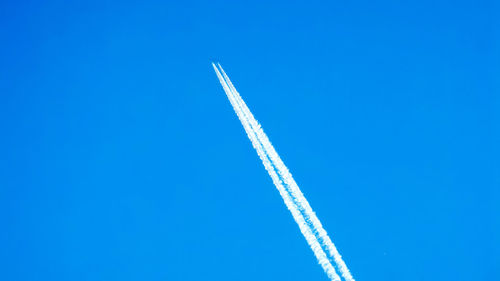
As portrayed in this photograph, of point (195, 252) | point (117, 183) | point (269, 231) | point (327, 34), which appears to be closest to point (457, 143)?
point (327, 34)

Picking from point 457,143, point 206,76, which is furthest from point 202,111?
point 457,143

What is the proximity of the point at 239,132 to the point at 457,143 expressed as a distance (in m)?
1.38

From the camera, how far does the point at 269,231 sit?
284 centimetres

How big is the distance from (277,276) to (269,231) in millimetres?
277

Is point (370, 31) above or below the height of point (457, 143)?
above

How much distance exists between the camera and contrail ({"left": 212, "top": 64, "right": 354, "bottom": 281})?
2775 mm

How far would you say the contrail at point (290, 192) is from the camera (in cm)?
278

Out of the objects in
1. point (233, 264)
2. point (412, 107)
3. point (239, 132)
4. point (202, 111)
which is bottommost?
point (233, 264)

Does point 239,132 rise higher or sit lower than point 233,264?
higher

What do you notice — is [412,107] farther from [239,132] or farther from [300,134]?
[239,132]

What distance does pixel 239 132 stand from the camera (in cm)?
290

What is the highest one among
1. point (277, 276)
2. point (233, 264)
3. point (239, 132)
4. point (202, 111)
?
point (202, 111)

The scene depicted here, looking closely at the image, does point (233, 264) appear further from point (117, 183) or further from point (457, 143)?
point (457, 143)

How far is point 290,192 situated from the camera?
2.85m
